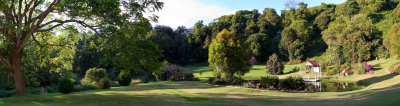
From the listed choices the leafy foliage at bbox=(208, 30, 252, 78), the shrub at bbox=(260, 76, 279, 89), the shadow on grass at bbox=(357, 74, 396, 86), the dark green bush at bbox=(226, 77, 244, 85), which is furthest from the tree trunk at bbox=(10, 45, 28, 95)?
the shadow on grass at bbox=(357, 74, 396, 86)

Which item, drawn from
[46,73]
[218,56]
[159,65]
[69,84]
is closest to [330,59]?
[218,56]

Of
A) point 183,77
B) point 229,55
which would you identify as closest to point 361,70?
point 229,55

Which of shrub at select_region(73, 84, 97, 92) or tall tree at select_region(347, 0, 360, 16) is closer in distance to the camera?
shrub at select_region(73, 84, 97, 92)

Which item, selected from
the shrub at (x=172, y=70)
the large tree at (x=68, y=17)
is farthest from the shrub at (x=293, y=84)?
the shrub at (x=172, y=70)

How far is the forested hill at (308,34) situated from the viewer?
109ft

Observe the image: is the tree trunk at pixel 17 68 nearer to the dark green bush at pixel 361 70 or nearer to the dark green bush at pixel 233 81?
the dark green bush at pixel 233 81

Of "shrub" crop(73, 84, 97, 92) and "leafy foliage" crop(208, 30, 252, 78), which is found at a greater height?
"leafy foliage" crop(208, 30, 252, 78)

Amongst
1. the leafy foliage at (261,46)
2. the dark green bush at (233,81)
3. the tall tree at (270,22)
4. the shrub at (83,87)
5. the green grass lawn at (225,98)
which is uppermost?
the tall tree at (270,22)

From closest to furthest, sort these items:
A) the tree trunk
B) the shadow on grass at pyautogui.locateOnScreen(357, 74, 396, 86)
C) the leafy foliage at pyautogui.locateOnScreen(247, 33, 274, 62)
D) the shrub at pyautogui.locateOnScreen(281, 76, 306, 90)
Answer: the tree trunk < the shrub at pyautogui.locateOnScreen(281, 76, 306, 90) < the shadow on grass at pyautogui.locateOnScreen(357, 74, 396, 86) < the leafy foliage at pyautogui.locateOnScreen(247, 33, 274, 62)

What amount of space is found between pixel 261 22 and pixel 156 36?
25.9 metres

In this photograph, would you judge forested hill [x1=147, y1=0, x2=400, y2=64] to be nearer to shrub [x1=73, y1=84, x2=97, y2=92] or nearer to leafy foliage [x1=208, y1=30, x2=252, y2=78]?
leafy foliage [x1=208, y1=30, x2=252, y2=78]

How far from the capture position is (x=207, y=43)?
52.9 metres

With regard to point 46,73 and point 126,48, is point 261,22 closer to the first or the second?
point 46,73

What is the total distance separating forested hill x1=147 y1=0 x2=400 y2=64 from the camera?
3331 cm
